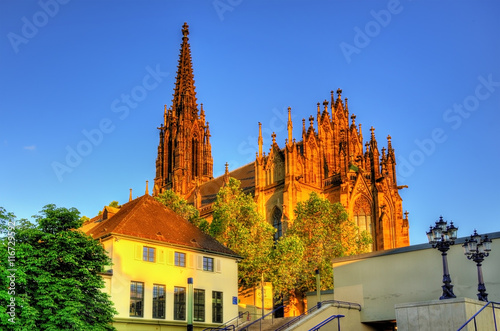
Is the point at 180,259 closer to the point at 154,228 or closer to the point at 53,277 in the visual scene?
the point at 154,228

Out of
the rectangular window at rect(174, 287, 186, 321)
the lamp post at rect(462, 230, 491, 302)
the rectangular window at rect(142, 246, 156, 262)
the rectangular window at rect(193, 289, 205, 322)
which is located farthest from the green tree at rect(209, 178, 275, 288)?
the lamp post at rect(462, 230, 491, 302)

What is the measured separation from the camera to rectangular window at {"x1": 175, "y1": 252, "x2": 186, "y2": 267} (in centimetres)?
3525

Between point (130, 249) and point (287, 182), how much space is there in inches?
1133

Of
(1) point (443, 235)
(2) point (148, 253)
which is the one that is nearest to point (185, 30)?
(2) point (148, 253)

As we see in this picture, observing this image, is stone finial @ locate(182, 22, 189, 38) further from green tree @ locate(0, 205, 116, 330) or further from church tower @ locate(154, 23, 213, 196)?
green tree @ locate(0, 205, 116, 330)

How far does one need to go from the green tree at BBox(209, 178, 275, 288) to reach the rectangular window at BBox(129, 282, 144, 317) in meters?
10.5

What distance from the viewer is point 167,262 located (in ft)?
114

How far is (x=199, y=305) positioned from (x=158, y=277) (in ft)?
10.3

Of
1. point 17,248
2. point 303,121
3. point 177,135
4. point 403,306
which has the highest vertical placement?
point 177,135

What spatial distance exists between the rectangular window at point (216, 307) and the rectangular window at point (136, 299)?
496 centimetres

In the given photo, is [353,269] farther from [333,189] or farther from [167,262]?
[333,189]

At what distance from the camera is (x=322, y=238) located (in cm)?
4756

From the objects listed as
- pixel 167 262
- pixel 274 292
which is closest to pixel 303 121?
pixel 274 292

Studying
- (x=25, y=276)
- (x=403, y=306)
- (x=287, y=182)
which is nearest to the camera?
(x=403, y=306)
